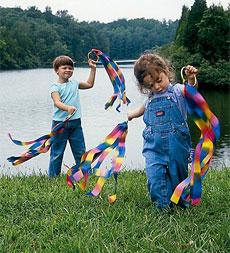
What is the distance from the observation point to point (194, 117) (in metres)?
4.42

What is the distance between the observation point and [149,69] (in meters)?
4.54

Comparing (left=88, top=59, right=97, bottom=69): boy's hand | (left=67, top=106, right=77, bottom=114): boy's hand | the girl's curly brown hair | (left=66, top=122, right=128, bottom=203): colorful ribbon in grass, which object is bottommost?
(left=66, top=122, right=128, bottom=203): colorful ribbon in grass

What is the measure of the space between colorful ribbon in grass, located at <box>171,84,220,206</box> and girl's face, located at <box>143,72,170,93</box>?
209 mm

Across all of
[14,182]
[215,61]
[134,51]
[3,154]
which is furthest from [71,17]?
[14,182]

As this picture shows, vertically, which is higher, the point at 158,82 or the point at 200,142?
the point at 158,82

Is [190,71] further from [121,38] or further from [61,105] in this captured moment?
[121,38]

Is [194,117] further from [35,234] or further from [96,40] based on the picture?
[96,40]

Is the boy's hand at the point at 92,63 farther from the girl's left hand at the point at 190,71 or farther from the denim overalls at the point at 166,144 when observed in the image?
the girl's left hand at the point at 190,71

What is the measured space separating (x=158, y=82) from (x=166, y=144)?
0.52 meters

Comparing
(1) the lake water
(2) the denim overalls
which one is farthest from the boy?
(1) the lake water

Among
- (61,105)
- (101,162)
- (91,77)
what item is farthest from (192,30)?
(101,162)

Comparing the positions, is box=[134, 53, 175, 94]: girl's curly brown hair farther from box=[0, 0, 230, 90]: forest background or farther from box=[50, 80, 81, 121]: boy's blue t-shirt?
box=[0, 0, 230, 90]: forest background

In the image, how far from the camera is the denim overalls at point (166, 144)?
4477 millimetres

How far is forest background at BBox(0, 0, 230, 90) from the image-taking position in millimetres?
49000
